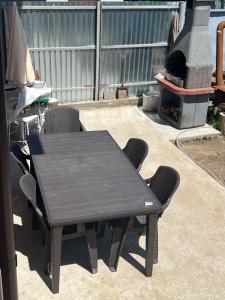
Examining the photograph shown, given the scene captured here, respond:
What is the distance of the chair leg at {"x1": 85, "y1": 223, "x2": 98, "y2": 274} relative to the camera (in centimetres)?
531

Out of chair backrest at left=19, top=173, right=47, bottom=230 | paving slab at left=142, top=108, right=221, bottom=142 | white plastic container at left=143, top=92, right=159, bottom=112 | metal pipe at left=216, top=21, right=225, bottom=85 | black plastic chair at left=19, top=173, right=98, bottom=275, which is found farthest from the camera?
white plastic container at left=143, top=92, right=159, bottom=112

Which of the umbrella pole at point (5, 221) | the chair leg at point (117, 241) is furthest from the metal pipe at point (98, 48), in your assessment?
the umbrella pole at point (5, 221)

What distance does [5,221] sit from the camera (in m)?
2.88

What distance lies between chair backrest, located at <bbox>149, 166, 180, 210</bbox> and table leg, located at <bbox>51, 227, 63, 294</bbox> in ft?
4.58

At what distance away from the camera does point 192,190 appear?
768cm

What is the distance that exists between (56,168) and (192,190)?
2968mm

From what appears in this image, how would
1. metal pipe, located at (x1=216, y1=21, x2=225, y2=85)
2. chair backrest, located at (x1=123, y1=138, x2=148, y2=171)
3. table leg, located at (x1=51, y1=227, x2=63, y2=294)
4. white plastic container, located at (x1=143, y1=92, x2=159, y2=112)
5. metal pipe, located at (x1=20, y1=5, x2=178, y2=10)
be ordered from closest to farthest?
table leg, located at (x1=51, y1=227, x2=63, y2=294)
chair backrest, located at (x1=123, y1=138, x2=148, y2=171)
metal pipe, located at (x1=20, y1=5, x2=178, y2=10)
metal pipe, located at (x1=216, y1=21, x2=225, y2=85)
white plastic container, located at (x1=143, y1=92, x2=159, y2=112)

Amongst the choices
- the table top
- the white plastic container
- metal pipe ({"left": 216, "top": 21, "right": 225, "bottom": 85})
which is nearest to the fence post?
the white plastic container

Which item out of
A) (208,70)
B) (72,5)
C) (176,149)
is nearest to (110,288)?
(176,149)

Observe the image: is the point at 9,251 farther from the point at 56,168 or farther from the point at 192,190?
the point at 192,190

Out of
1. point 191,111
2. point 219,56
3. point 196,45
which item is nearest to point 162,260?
point 191,111

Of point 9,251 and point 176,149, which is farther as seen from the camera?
point 176,149

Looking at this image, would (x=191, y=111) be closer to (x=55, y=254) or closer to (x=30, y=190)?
(x=30, y=190)

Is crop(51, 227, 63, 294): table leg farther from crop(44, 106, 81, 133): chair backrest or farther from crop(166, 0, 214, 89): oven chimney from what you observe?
crop(166, 0, 214, 89): oven chimney
